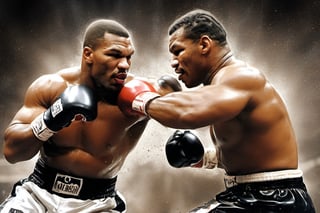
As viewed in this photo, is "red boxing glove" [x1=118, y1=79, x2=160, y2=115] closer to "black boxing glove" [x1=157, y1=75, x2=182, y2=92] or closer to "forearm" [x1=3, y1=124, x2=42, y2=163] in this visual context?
"black boxing glove" [x1=157, y1=75, x2=182, y2=92]

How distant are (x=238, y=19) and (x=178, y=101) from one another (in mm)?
2446

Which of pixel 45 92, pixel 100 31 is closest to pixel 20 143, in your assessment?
pixel 45 92

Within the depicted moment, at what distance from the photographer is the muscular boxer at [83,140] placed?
7.53 feet

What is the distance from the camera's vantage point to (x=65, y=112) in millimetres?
2078

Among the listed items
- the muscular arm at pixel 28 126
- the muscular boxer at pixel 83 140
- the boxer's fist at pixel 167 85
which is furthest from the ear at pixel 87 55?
the boxer's fist at pixel 167 85

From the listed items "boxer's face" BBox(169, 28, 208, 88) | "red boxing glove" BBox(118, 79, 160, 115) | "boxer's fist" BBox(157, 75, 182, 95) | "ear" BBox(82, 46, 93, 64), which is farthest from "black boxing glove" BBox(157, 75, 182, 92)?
"ear" BBox(82, 46, 93, 64)

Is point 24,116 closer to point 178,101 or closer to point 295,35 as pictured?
point 178,101

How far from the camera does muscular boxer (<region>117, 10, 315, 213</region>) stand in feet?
6.01

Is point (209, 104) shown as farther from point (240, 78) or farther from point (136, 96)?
point (136, 96)

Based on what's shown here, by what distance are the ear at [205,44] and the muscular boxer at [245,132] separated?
13cm

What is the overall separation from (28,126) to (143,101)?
607 millimetres

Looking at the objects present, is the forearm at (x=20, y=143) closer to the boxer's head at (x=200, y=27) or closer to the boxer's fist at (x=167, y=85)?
the boxer's fist at (x=167, y=85)

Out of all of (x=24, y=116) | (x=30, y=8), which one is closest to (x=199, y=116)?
(x=24, y=116)

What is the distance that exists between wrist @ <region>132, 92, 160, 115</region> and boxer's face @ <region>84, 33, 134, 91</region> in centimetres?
26
